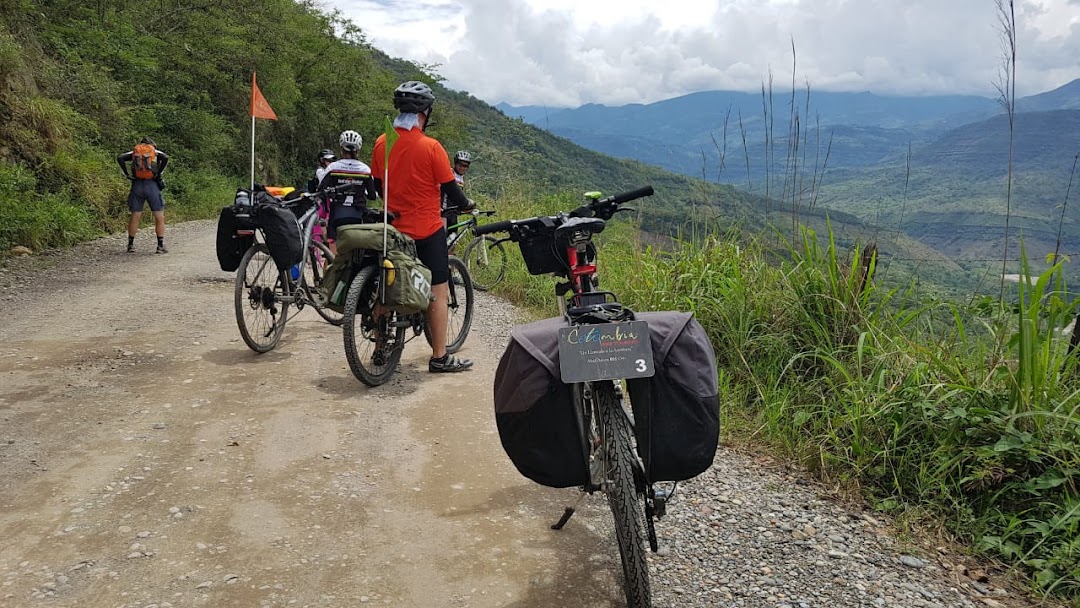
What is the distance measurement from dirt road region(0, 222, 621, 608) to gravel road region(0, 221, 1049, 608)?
1cm

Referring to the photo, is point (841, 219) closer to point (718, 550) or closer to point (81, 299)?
point (718, 550)

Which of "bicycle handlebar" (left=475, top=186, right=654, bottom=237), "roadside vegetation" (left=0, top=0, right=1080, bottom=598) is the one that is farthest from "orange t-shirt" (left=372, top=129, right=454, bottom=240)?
"roadside vegetation" (left=0, top=0, right=1080, bottom=598)

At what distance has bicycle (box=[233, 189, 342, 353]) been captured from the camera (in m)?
5.44

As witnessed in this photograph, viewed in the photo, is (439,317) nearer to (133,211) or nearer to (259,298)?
(259,298)

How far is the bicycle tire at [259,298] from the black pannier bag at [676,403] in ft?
12.6

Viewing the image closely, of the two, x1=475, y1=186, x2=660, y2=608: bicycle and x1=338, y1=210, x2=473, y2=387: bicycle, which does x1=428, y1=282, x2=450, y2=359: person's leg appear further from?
x1=475, y1=186, x2=660, y2=608: bicycle

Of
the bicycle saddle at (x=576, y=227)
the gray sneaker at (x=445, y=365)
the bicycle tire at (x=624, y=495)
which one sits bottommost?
the gray sneaker at (x=445, y=365)

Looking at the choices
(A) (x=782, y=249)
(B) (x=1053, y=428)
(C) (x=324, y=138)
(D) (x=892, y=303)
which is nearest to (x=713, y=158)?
(A) (x=782, y=249)

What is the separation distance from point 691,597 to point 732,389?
2.19 m

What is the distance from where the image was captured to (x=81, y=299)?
24.2ft

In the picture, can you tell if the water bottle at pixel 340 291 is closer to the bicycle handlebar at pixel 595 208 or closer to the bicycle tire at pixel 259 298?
the bicycle tire at pixel 259 298

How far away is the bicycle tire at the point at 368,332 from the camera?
15.5 feet

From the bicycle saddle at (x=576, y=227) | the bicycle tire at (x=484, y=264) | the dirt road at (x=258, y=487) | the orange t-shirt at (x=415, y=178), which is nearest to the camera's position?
the dirt road at (x=258, y=487)

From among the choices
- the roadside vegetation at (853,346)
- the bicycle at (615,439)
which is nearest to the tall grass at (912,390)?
the roadside vegetation at (853,346)
